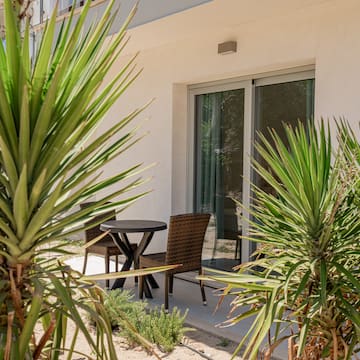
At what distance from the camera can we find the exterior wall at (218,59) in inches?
209

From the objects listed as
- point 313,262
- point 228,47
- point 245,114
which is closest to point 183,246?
point 245,114

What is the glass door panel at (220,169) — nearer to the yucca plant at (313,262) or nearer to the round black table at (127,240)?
the round black table at (127,240)

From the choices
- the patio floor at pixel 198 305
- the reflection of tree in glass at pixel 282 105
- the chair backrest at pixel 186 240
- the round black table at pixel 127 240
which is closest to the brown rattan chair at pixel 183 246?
the chair backrest at pixel 186 240

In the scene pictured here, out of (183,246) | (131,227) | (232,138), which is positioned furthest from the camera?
(232,138)

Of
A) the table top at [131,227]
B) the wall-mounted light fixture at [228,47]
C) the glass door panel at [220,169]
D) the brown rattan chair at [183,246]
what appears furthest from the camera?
the glass door panel at [220,169]

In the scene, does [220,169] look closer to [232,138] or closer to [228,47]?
[232,138]

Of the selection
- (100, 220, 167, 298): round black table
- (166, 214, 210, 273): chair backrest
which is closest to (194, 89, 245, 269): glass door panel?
(100, 220, 167, 298): round black table

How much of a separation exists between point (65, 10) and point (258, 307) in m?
6.94

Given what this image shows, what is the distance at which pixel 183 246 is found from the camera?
5.59 m

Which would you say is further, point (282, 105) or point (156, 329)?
point (282, 105)

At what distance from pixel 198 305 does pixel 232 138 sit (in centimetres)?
245

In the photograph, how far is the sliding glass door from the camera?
622 cm

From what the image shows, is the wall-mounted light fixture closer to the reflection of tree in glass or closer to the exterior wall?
the exterior wall

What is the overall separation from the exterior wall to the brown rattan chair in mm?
603
